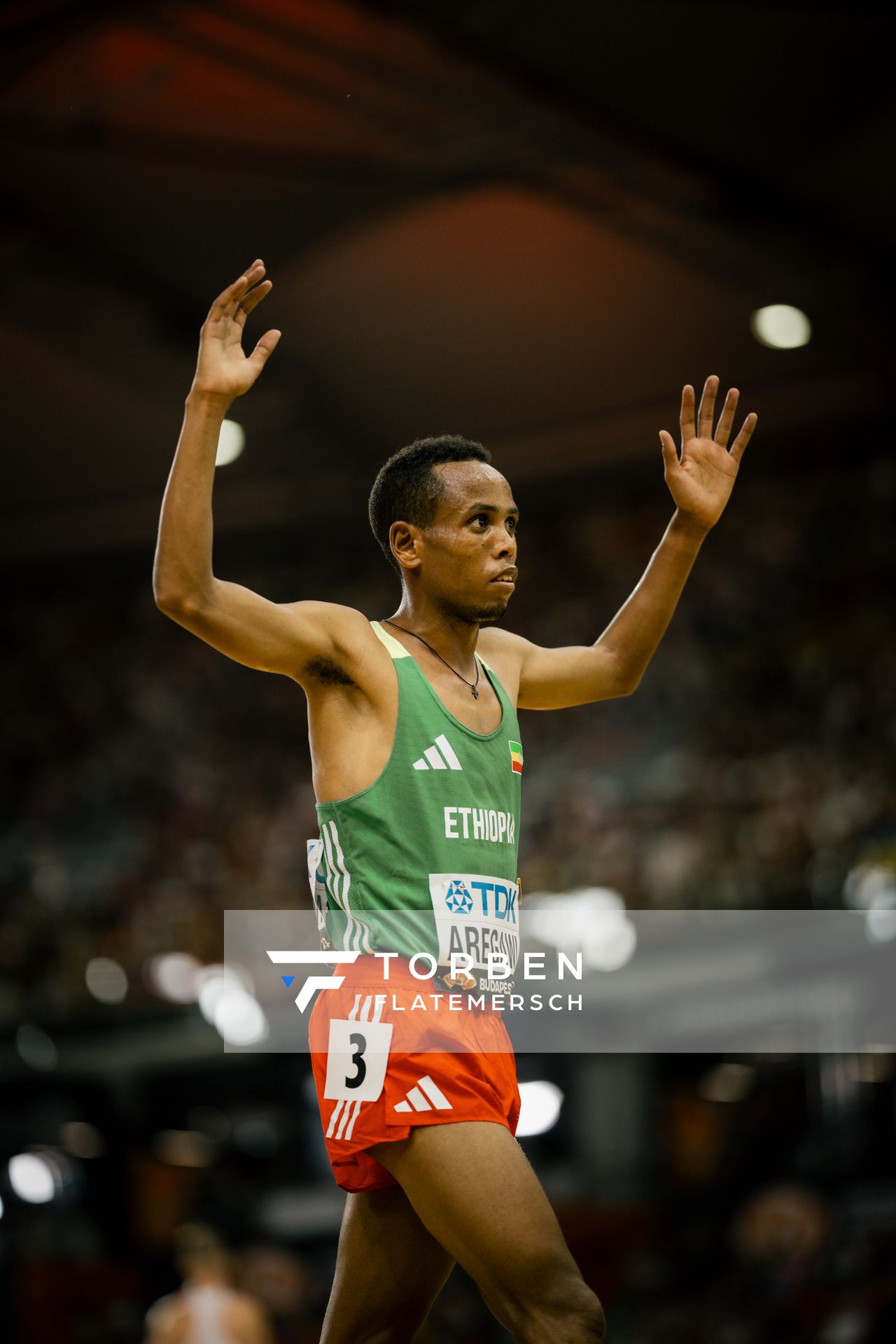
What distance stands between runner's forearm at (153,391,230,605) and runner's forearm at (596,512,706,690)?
1219mm

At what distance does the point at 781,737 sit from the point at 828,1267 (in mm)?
4941

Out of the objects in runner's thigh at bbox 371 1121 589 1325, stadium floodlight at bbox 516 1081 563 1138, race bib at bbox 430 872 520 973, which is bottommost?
stadium floodlight at bbox 516 1081 563 1138

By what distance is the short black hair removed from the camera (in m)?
Result: 3.23

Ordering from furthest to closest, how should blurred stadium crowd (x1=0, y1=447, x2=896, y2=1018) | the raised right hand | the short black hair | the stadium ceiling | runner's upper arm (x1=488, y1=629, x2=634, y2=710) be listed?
1. blurred stadium crowd (x1=0, y1=447, x2=896, y2=1018)
2. the stadium ceiling
3. runner's upper arm (x1=488, y1=629, x2=634, y2=710)
4. the short black hair
5. the raised right hand

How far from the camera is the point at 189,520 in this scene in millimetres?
2754

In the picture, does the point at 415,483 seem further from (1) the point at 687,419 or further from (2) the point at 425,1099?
(2) the point at 425,1099

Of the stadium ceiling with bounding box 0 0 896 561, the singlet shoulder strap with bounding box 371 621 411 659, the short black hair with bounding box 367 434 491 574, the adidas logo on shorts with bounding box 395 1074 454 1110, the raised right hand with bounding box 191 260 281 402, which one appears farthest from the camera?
the stadium ceiling with bounding box 0 0 896 561

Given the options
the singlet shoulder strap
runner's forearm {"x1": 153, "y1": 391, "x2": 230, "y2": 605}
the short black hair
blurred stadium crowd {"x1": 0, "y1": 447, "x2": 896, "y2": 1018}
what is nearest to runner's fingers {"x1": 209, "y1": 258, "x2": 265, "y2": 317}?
runner's forearm {"x1": 153, "y1": 391, "x2": 230, "y2": 605}

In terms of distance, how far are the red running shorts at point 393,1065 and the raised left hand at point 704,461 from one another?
55.1 inches

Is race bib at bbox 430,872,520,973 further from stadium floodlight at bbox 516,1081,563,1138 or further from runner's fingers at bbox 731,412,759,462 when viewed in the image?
stadium floodlight at bbox 516,1081,563,1138

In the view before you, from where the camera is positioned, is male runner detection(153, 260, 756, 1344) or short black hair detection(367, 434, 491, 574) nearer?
male runner detection(153, 260, 756, 1344)

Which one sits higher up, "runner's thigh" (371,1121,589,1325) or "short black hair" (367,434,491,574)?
"short black hair" (367,434,491,574)

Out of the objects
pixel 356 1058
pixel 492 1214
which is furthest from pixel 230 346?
pixel 492 1214

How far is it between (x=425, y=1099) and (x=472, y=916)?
389 mm
